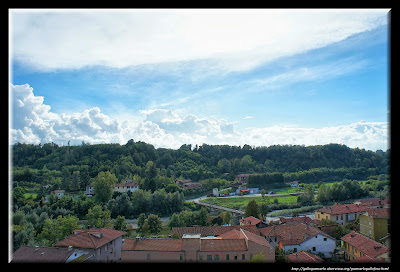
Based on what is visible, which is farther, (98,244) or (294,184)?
(294,184)

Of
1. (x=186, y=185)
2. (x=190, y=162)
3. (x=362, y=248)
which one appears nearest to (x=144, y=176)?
(x=186, y=185)

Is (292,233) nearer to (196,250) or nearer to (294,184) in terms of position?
(196,250)

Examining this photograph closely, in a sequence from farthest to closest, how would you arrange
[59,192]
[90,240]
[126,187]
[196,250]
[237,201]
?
1. [237,201]
2. [126,187]
3. [59,192]
4. [90,240]
5. [196,250]

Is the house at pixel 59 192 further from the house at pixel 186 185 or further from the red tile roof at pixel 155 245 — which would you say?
the red tile roof at pixel 155 245

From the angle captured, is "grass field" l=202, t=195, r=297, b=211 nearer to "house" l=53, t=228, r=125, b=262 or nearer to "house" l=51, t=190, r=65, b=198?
"house" l=51, t=190, r=65, b=198

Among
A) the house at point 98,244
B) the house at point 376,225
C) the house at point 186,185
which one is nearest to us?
the house at point 98,244

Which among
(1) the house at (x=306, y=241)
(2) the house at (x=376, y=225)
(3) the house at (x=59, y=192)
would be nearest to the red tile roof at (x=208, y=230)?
(1) the house at (x=306, y=241)
